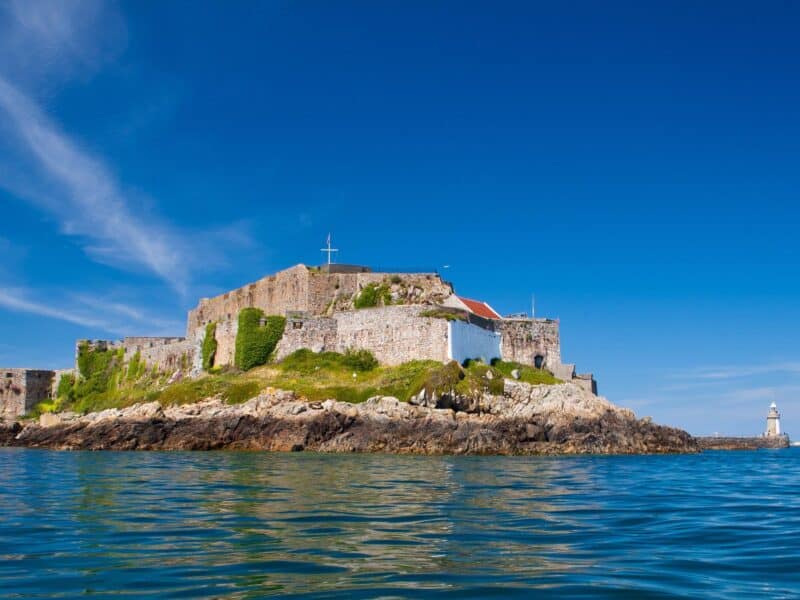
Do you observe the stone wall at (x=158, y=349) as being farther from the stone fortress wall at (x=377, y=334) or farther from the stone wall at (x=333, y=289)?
the stone fortress wall at (x=377, y=334)

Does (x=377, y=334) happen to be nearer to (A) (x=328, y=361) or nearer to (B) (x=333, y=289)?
(A) (x=328, y=361)

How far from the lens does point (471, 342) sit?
4194 cm

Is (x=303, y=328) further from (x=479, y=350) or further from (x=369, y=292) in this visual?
(x=479, y=350)

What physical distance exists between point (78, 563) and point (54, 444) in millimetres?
35171

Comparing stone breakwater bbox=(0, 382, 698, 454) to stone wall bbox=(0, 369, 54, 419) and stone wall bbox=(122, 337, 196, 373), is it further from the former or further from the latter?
stone wall bbox=(0, 369, 54, 419)

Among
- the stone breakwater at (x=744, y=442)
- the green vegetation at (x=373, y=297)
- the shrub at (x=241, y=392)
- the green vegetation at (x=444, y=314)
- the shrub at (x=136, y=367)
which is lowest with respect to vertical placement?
the stone breakwater at (x=744, y=442)

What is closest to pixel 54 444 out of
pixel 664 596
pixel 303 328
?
pixel 303 328

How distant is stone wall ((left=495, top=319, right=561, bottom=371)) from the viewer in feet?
151

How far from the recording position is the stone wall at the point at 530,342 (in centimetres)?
4591

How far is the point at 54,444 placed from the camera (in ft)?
129

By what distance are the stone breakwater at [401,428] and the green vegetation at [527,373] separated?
2.54m

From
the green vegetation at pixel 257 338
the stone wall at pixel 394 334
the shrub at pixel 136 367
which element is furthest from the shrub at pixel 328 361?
the shrub at pixel 136 367

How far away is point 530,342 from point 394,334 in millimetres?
9401

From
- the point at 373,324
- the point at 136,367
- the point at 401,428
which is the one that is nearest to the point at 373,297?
the point at 373,324
